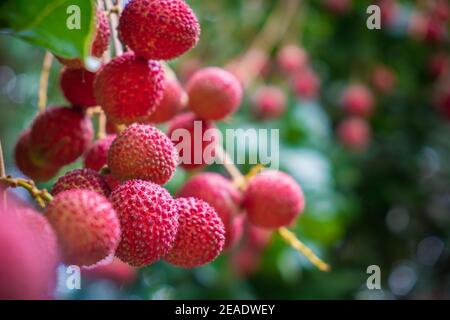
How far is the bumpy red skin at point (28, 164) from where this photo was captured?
28.5 inches

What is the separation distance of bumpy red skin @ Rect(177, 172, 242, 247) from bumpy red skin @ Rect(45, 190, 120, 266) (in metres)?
0.28

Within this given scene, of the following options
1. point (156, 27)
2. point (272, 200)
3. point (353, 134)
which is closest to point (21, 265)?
point (156, 27)

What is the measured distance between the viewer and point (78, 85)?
0.69 meters

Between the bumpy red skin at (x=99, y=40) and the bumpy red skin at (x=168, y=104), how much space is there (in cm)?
12

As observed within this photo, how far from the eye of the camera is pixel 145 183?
0.55m

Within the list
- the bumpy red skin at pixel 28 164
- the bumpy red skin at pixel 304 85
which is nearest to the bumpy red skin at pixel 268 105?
the bumpy red skin at pixel 304 85

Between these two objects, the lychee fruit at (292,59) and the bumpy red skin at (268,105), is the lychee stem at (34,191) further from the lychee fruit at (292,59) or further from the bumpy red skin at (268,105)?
the lychee fruit at (292,59)

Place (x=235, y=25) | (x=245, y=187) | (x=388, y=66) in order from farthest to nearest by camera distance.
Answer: (x=388, y=66) < (x=235, y=25) < (x=245, y=187)

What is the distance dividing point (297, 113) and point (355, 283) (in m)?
0.56

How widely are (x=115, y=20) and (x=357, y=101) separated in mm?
1413

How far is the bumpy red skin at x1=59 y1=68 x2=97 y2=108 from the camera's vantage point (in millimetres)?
688

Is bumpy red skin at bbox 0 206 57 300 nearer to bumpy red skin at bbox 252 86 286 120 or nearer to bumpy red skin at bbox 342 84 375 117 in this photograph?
bumpy red skin at bbox 252 86 286 120
